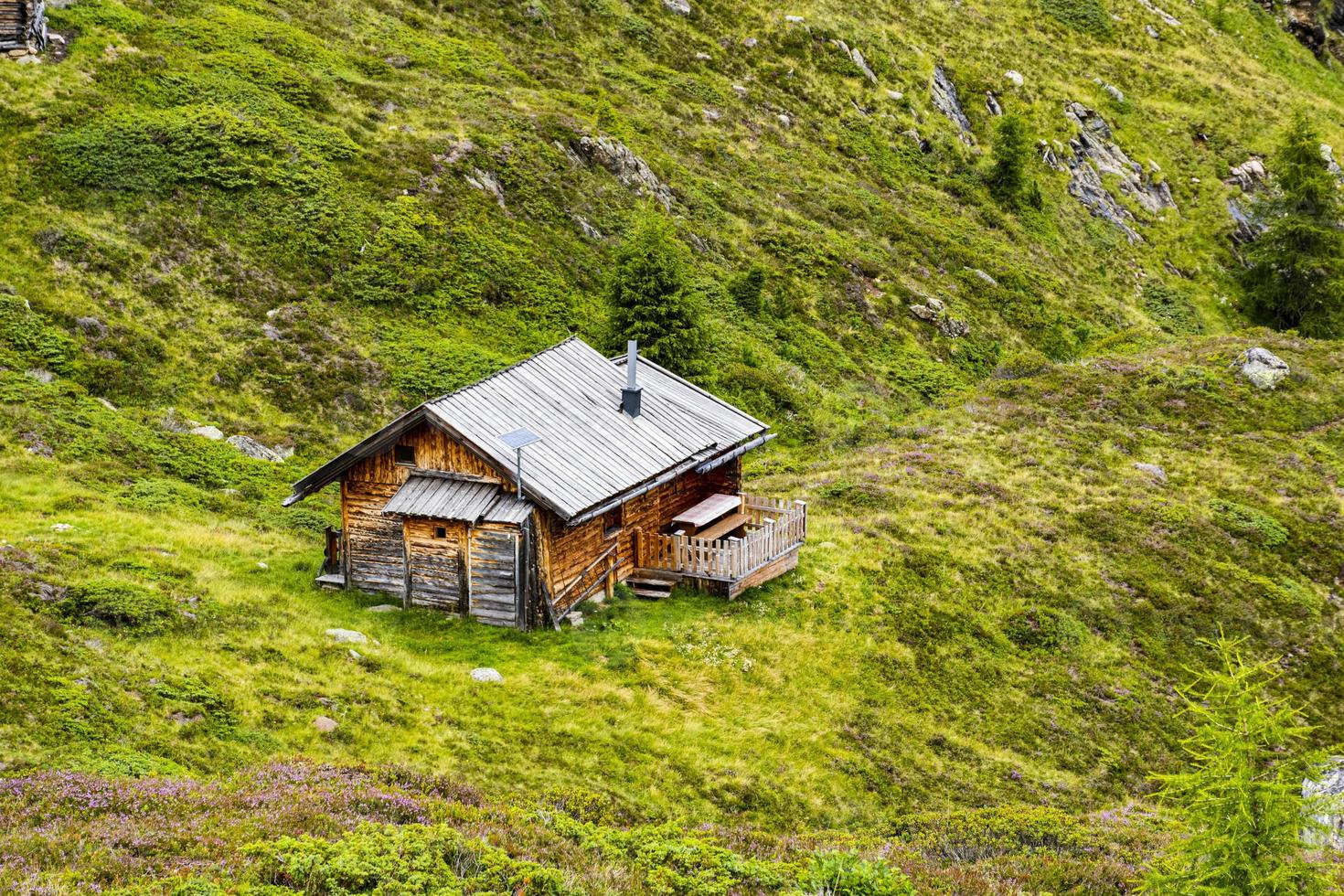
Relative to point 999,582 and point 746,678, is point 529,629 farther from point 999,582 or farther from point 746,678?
point 999,582

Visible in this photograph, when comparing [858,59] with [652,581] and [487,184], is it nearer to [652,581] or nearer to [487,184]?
[487,184]

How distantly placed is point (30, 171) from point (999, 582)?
3519cm

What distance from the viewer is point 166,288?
35625 millimetres

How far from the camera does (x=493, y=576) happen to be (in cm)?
2428

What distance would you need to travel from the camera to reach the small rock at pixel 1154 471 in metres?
38.0

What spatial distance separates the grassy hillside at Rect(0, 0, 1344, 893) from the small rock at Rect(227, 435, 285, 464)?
47 cm

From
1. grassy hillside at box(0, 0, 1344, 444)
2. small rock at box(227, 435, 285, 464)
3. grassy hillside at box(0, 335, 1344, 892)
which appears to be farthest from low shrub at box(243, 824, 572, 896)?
grassy hillside at box(0, 0, 1344, 444)

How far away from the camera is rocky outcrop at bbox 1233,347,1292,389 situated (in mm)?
45469

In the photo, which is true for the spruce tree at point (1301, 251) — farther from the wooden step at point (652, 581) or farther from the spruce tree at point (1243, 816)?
the spruce tree at point (1243, 816)

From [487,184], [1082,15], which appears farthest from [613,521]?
[1082,15]

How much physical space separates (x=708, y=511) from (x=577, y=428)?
449 cm

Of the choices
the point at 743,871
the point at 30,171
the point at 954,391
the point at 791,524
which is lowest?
the point at 954,391

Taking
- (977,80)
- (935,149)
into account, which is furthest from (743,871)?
(977,80)

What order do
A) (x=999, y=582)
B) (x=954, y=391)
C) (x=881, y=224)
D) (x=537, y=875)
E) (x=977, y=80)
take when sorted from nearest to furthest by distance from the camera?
(x=537, y=875) < (x=999, y=582) < (x=954, y=391) < (x=881, y=224) < (x=977, y=80)
